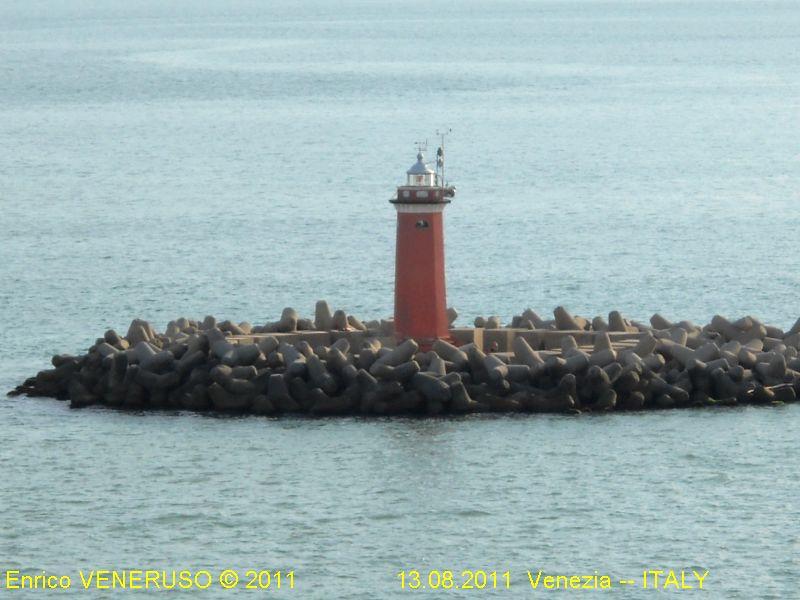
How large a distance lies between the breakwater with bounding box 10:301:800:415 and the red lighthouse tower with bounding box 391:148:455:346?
0.37m

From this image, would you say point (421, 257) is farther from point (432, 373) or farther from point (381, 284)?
point (381, 284)

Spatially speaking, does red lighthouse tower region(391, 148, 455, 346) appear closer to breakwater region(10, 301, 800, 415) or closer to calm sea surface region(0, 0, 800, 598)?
breakwater region(10, 301, 800, 415)

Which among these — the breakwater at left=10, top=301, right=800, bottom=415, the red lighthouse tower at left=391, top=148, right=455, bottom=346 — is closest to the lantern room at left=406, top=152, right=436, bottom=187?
the red lighthouse tower at left=391, top=148, right=455, bottom=346

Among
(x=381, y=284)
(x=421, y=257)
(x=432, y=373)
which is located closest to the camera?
(x=432, y=373)

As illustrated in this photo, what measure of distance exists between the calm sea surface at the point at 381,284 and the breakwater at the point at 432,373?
0.32 metres

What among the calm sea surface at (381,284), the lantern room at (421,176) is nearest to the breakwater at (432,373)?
the calm sea surface at (381,284)

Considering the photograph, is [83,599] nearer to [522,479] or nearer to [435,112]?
[522,479]

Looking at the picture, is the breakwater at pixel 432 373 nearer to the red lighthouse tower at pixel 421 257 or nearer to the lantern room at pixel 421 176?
the red lighthouse tower at pixel 421 257

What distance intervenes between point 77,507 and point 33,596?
3.58 meters

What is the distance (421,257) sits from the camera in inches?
1292

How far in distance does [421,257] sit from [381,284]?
1624 cm

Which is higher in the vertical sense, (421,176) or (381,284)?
(421,176)

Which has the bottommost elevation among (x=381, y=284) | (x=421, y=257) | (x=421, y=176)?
(x=381, y=284)

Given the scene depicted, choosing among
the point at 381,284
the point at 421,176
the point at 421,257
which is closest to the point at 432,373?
the point at 421,257
